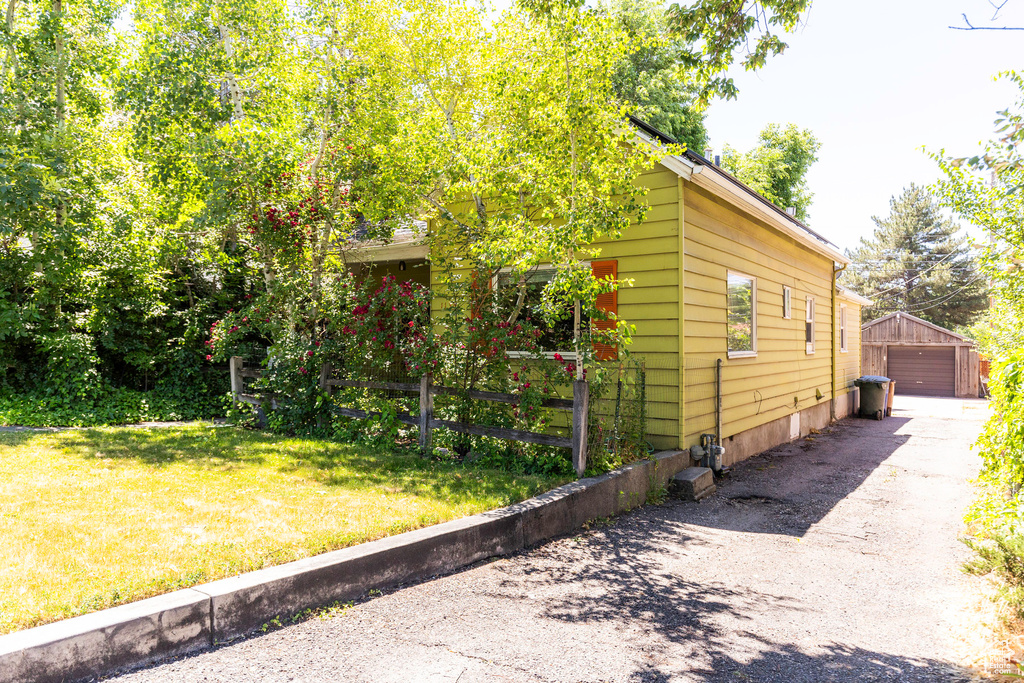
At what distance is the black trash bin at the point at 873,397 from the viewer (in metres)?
15.9

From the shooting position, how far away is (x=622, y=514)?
622cm

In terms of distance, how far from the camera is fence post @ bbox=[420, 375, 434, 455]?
7191mm

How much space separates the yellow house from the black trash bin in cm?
428

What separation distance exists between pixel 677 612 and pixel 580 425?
244 centimetres

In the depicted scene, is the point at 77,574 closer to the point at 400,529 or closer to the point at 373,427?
the point at 400,529

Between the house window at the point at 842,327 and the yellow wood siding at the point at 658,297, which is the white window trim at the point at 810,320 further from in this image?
the yellow wood siding at the point at 658,297

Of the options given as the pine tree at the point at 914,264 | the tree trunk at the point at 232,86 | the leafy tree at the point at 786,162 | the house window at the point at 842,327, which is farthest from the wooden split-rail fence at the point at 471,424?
the pine tree at the point at 914,264

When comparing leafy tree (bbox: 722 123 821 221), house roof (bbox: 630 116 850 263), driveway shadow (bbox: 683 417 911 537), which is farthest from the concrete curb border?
leafy tree (bbox: 722 123 821 221)

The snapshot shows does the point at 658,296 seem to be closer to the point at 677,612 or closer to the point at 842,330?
the point at 677,612

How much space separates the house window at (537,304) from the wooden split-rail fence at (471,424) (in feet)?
2.42

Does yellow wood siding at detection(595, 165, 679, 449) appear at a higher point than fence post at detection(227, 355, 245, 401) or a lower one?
higher

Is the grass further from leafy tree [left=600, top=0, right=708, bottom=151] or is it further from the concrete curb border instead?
leafy tree [left=600, top=0, right=708, bottom=151]

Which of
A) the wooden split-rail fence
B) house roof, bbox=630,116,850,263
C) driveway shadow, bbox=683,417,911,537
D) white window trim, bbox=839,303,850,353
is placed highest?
house roof, bbox=630,116,850,263

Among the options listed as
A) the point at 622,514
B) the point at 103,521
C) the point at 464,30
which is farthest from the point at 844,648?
the point at 464,30
